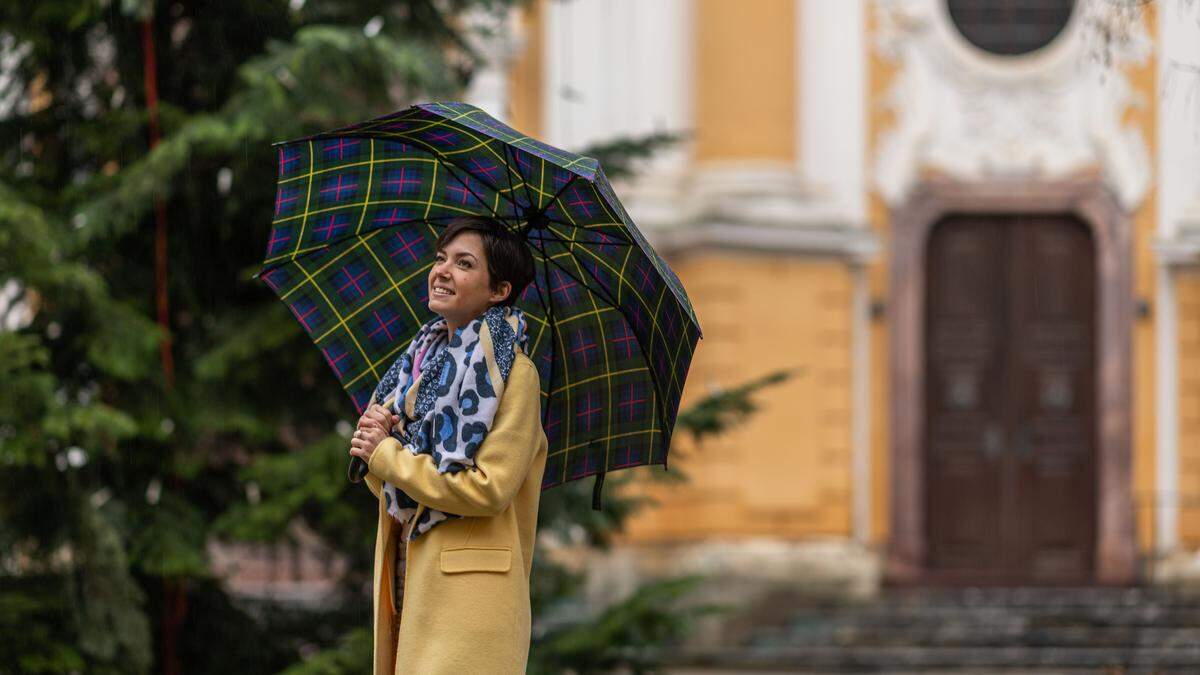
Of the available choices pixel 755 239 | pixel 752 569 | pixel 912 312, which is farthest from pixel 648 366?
pixel 912 312

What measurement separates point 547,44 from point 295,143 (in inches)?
471

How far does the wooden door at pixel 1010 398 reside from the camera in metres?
16.7

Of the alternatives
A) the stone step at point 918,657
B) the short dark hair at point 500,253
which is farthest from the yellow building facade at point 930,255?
the short dark hair at point 500,253

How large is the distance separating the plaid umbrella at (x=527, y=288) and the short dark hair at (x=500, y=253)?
23cm

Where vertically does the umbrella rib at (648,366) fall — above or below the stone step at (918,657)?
above

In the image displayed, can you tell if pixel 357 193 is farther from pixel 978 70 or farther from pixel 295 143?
pixel 978 70

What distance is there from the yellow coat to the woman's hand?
26 millimetres

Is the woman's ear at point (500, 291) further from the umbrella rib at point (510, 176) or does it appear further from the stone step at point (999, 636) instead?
the stone step at point (999, 636)

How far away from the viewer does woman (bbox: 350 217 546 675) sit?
163 inches

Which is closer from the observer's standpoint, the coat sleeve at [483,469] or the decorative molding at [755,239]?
the coat sleeve at [483,469]

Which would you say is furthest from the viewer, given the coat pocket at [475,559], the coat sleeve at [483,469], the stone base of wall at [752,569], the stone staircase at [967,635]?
the stone base of wall at [752,569]

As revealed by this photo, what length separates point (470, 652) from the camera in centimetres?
420

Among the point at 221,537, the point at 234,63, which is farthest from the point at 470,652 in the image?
the point at 234,63

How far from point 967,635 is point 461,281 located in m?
10.6
